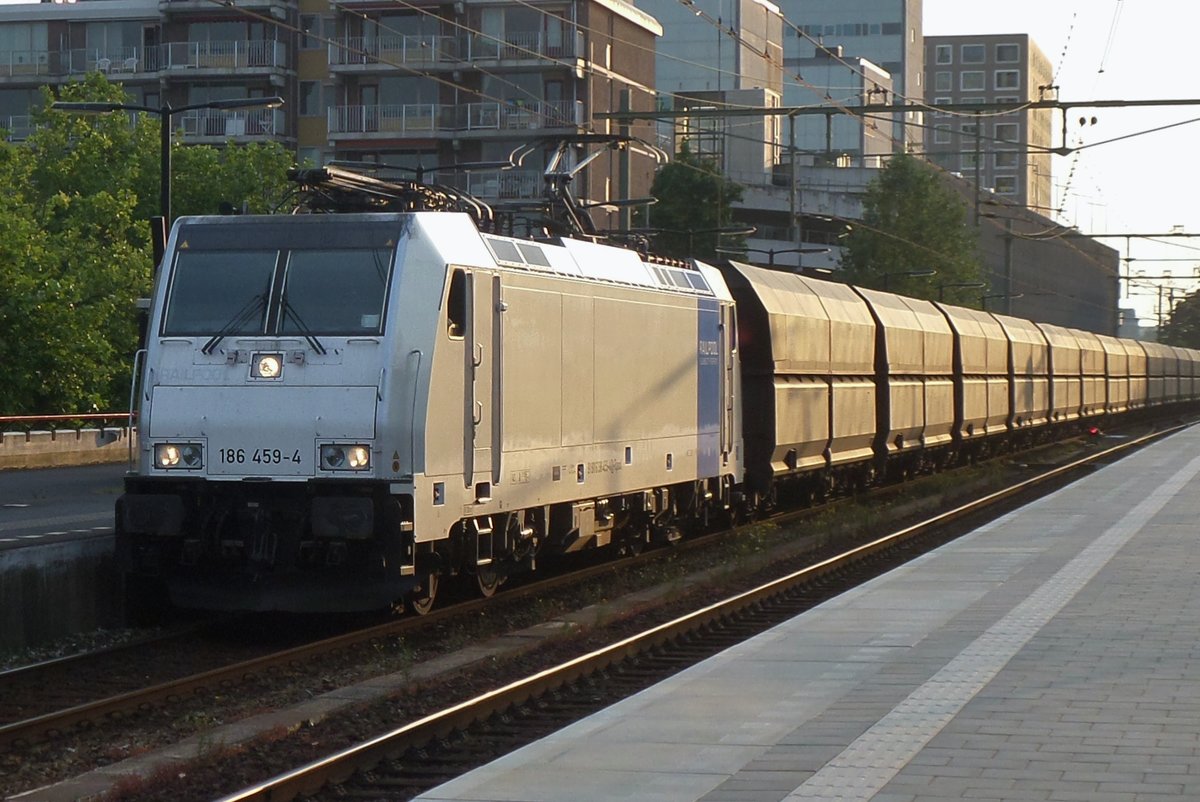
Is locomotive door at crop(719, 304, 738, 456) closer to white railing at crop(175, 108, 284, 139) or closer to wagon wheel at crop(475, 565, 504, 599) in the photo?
wagon wheel at crop(475, 565, 504, 599)

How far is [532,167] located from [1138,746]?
60868 mm

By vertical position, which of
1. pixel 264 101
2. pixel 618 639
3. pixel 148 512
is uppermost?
pixel 264 101

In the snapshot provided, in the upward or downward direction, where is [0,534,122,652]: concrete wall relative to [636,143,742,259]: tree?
downward

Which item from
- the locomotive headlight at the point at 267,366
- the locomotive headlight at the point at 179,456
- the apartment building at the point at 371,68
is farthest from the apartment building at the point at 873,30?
the locomotive headlight at the point at 179,456

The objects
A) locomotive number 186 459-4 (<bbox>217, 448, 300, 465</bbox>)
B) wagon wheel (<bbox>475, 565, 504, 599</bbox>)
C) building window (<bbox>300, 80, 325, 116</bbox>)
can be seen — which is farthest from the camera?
building window (<bbox>300, 80, 325, 116</bbox>)

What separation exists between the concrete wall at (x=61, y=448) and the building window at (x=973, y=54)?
14456 cm

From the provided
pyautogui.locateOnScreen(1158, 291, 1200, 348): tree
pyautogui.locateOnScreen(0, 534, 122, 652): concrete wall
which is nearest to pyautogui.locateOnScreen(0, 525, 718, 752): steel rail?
pyautogui.locateOnScreen(0, 534, 122, 652): concrete wall

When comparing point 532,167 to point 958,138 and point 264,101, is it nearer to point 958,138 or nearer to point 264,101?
point 264,101

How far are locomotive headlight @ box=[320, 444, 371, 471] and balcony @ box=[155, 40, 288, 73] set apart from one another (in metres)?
55.4

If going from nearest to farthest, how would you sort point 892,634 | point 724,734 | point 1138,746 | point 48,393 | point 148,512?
point 1138,746
point 724,734
point 892,634
point 148,512
point 48,393

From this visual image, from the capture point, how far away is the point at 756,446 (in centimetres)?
2241

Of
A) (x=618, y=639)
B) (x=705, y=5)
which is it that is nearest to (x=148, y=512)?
(x=618, y=639)

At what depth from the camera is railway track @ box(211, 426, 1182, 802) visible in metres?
8.64

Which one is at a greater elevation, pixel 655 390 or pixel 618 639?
pixel 655 390
